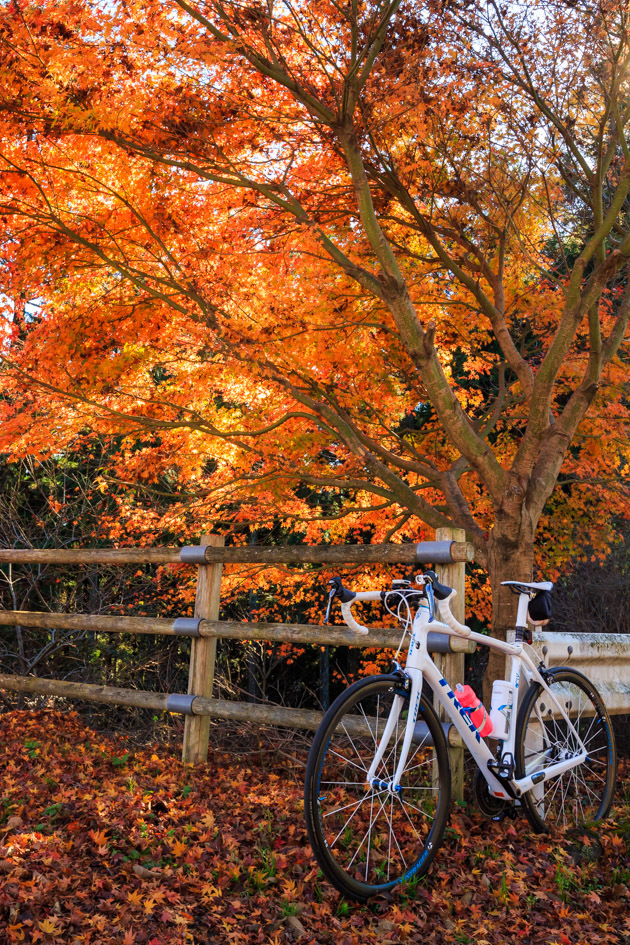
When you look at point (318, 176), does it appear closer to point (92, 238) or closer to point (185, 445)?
point (92, 238)

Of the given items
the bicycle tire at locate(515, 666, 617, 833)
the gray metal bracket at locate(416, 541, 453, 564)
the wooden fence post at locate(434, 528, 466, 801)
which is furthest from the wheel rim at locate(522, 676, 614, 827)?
the gray metal bracket at locate(416, 541, 453, 564)

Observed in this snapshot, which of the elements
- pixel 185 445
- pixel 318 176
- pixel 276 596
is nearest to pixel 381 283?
pixel 318 176

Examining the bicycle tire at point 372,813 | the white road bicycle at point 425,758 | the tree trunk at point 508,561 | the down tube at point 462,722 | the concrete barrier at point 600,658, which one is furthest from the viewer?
the tree trunk at point 508,561

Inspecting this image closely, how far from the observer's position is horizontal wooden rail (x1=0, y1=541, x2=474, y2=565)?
13.6 feet

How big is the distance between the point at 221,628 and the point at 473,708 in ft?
6.57

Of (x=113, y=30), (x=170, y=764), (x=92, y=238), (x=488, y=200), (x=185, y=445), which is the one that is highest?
(x=113, y=30)

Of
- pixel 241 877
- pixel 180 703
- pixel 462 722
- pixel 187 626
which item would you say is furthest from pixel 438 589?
pixel 180 703

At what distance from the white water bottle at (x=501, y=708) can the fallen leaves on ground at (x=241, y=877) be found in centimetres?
50

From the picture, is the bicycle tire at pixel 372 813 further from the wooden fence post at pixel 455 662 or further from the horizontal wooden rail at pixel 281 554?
the horizontal wooden rail at pixel 281 554

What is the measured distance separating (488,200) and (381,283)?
150cm

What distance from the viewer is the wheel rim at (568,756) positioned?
3936 millimetres

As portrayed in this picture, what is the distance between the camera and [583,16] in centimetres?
521

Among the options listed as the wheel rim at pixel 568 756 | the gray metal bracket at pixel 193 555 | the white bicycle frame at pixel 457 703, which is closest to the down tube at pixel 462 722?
the white bicycle frame at pixel 457 703

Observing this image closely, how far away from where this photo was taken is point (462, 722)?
3469 millimetres
